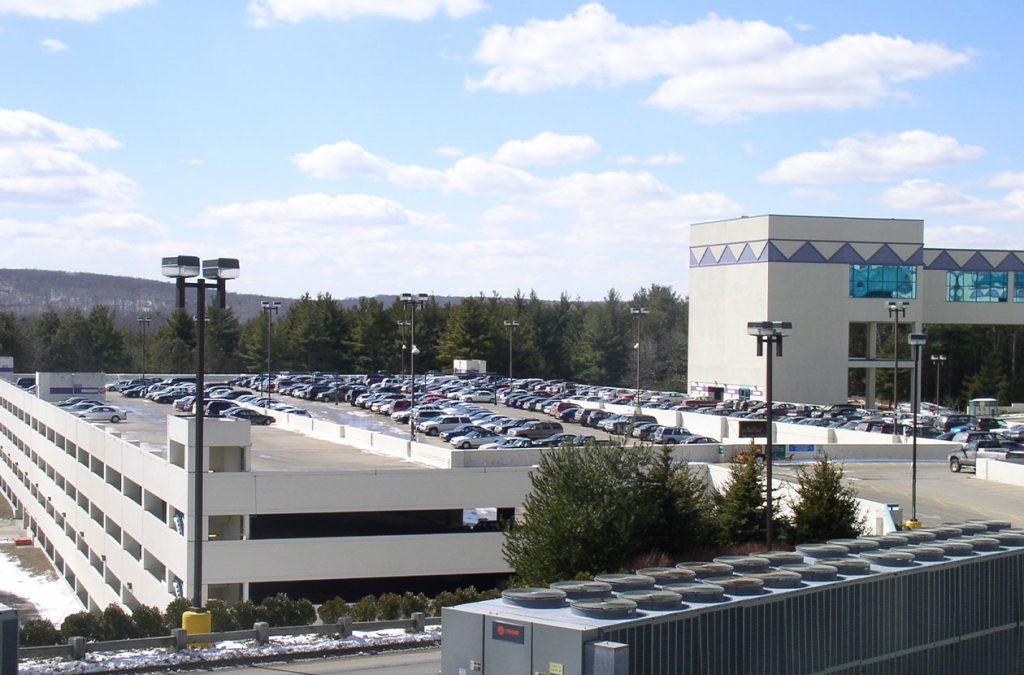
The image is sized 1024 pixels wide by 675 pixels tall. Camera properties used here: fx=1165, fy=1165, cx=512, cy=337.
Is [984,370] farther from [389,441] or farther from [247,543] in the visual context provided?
[247,543]

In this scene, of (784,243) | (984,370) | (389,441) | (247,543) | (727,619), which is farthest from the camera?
(984,370)

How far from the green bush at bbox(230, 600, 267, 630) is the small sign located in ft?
44.7

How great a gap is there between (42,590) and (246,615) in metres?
42.6

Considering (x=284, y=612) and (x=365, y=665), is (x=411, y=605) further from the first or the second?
(x=365, y=665)

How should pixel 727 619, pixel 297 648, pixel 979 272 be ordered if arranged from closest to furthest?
1. pixel 727 619
2. pixel 297 648
3. pixel 979 272

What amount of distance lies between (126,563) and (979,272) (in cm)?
7797

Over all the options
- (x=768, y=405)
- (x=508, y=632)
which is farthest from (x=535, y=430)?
(x=508, y=632)

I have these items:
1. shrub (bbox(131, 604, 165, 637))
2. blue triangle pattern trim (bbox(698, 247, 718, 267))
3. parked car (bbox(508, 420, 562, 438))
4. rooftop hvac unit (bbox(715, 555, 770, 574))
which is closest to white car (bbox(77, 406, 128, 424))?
parked car (bbox(508, 420, 562, 438))

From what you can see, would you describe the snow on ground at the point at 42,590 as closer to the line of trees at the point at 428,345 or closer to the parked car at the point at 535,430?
the parked car at the point at 535,430

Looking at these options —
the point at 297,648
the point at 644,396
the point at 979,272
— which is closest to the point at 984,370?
the point at 979,272

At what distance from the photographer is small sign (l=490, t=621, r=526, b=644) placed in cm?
1222

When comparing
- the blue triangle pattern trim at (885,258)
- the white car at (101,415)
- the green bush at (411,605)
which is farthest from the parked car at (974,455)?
the white car at (101,415)

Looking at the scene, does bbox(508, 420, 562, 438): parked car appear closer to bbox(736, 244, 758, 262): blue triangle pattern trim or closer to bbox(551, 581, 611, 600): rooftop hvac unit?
bbox(736, 244, 758, 262): blue triangle pattern trim

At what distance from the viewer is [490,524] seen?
138 ft
